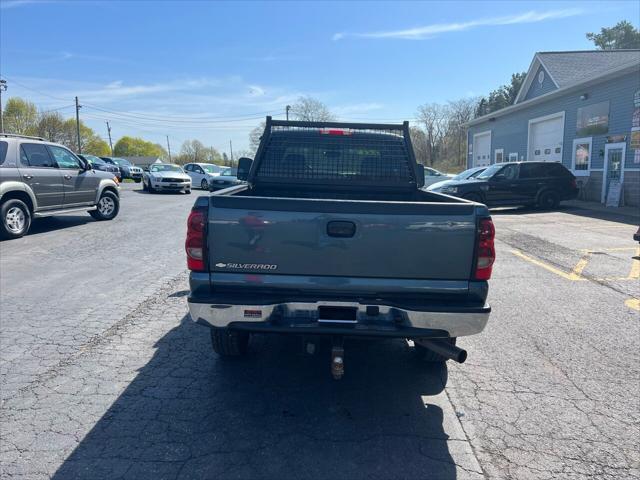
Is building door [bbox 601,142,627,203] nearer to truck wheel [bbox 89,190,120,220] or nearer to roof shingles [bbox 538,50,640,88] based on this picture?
roof shingles [bbox 538,50,640,88]

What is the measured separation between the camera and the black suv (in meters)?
16.8

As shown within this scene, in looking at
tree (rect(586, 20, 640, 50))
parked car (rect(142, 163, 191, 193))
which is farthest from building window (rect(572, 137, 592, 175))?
tree (rect(586, 20, 640, 50))

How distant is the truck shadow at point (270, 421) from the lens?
2.85 meters

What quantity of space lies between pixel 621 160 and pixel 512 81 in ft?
195

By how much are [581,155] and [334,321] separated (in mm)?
21094

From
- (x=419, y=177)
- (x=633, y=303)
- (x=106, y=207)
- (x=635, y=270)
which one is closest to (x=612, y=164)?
(x=635, y=270)

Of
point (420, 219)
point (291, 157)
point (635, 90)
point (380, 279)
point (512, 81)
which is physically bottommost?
point (380, 279)

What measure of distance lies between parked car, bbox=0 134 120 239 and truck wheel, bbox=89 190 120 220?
246mm

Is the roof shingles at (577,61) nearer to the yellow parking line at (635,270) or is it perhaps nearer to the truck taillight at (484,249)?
the yellow parking line at (635,270)

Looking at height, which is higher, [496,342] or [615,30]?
[615,30]

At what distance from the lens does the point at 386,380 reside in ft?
13.4

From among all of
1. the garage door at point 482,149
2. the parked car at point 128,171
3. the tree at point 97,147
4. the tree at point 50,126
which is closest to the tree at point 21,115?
the tree at point 50,126

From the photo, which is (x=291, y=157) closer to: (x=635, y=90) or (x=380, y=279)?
(x=380, y=279)

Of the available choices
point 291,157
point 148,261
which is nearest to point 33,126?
point 148,261
